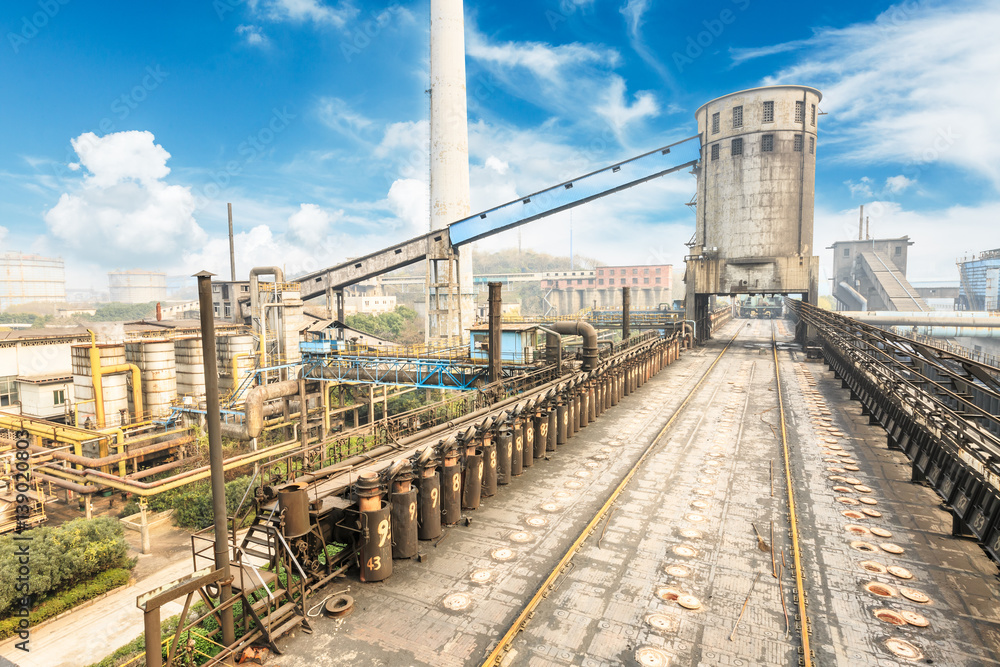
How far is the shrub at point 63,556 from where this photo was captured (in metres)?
14.2

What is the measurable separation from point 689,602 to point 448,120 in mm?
51210

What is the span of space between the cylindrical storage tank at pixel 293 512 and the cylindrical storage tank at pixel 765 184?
43.9m

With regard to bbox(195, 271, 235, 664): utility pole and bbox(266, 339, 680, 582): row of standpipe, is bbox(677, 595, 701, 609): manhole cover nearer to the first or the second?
bbox(266, 339, 680, 582): row of standpipe

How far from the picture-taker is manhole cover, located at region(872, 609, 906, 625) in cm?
787

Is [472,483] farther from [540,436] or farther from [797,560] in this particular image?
[797,560]

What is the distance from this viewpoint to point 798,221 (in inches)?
1676

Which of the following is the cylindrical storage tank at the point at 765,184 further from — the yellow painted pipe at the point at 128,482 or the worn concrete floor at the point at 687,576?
the yellow painted pipe at the point at 128,482

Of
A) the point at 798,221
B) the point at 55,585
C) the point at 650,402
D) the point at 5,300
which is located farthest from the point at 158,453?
the point at 5,300

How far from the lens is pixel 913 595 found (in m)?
8.53

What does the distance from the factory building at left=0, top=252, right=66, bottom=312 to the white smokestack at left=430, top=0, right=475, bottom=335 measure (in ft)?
491

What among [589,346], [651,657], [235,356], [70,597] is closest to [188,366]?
[235,356]

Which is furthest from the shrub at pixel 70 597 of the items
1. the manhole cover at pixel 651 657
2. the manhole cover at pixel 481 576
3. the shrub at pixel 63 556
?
the manhole cover at pixel 651 657

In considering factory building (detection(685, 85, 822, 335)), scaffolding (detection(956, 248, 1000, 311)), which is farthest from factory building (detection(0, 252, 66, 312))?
scaffolding (detection(956, 248, 1000, 311))

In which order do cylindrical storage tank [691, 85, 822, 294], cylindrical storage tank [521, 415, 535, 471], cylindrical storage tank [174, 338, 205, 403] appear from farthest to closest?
1. cylindrical storage tank [691, 85, 822, 294]
2. cylindrical storage tank [174, 338, 205, 403]
3. cylindrical storage tank [521, 415, 535, 471]
